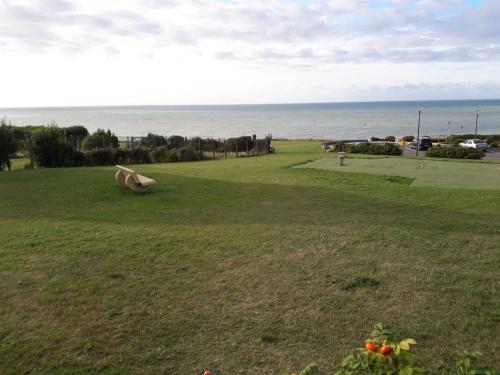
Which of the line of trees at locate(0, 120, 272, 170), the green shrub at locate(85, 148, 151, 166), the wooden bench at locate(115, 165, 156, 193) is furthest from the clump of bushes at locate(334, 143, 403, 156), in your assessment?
the wooden bench at locate(115, 165, 156, 193)

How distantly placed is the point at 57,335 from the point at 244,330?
178 cm


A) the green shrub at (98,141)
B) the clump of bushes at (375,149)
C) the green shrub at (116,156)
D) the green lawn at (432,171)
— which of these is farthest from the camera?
the clump of bushes at (375,149)

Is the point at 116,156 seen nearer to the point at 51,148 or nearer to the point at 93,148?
the point at 93,148

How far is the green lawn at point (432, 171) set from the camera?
14312 millimetres

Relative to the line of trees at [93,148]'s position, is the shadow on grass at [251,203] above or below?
below

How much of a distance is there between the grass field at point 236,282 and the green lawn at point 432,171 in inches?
137

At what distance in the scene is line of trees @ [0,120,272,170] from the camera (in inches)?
850

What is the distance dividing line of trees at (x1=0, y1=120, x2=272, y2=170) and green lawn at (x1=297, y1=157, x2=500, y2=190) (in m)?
10.8

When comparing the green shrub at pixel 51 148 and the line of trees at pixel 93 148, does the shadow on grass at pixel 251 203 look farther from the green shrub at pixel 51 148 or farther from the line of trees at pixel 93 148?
the green shrub at pixel 51 148

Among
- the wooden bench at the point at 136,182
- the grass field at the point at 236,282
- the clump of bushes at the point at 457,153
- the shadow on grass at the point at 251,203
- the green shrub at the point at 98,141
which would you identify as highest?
the green shrub at the point at 98,141

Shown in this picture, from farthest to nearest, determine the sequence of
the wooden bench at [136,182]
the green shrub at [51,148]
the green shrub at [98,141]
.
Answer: the green shrub at [98,141] < the green shrub at [51,148] < the wooden bench at [136,182]

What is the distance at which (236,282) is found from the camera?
227 inches

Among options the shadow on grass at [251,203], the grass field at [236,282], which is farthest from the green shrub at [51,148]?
the grass field at [236,282]

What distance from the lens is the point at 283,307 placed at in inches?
197
